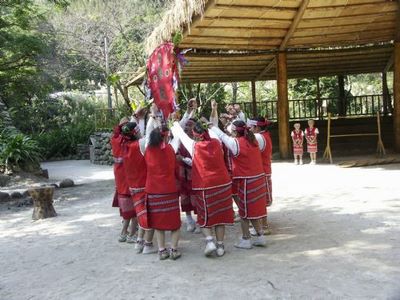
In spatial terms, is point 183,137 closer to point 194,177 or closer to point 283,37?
point 194,177

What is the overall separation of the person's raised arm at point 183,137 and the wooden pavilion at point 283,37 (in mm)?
4002

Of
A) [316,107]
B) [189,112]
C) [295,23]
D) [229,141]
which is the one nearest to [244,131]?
[229,141]

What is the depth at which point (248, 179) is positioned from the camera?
15.4 feet

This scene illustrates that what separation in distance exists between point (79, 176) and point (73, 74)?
12172 millimetres

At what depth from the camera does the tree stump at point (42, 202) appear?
711cm

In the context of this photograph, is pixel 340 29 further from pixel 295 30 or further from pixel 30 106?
pixel 30 106

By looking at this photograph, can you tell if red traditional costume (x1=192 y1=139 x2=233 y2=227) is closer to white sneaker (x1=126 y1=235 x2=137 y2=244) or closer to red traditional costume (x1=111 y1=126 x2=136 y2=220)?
red traditional costume (x1=111 y1=126 x2=136 y2=220)

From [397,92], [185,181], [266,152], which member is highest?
[397,92]

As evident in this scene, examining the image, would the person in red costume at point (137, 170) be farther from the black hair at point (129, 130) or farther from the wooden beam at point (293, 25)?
the wooden beam at point (293, 25)

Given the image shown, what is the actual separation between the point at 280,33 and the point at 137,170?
7276 mm

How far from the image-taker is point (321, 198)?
22.9 ft

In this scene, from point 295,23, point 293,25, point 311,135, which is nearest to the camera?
point 295,23

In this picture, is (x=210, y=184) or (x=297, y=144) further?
(x=297, y=144)

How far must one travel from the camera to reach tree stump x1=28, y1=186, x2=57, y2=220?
711cm
